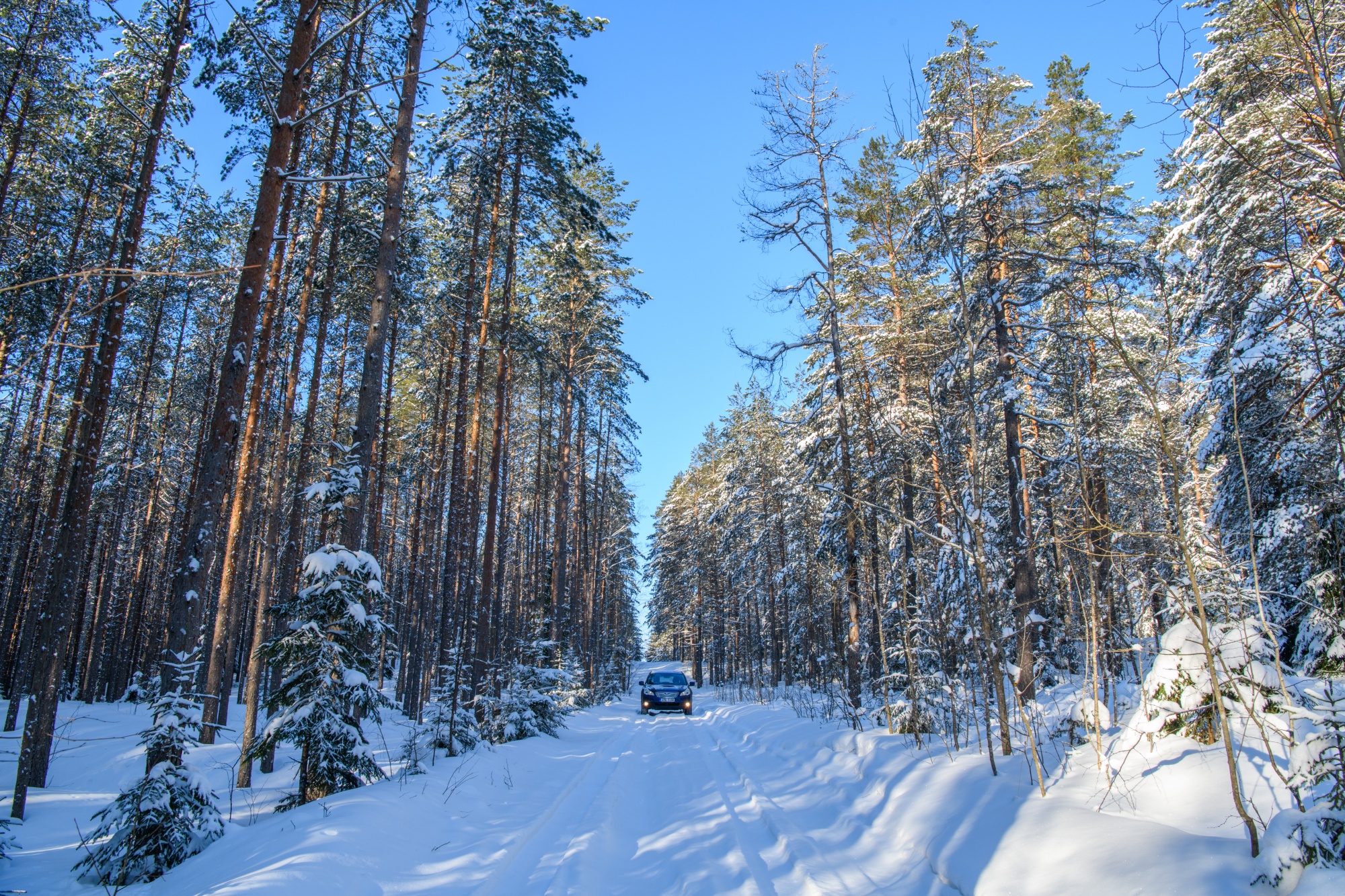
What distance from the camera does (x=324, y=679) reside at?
692cm

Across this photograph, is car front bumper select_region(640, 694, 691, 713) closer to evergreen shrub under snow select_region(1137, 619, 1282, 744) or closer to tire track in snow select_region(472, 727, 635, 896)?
tire track in snow select_region(472, 727, 635, 896)

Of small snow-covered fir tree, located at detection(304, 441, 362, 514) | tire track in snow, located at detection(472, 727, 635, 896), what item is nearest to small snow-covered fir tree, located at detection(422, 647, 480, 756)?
tire track in snow, located at detection(472, 727, 635, 896)

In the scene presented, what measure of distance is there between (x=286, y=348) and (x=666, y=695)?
17105mm

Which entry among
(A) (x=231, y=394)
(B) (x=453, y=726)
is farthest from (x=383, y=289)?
(B) (x=453, y=726)

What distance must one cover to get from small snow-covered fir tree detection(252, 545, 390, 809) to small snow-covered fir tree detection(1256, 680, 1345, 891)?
25.0 ft

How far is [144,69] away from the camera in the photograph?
13.6 meters

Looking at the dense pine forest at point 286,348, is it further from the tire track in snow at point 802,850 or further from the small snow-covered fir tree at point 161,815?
the tire track in snow at point 802,850

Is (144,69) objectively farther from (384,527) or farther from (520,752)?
(384,527)

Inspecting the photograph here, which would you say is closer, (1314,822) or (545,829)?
(1314,822)

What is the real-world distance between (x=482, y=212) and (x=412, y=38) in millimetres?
4624

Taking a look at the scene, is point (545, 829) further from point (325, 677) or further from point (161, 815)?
point (161, 815)

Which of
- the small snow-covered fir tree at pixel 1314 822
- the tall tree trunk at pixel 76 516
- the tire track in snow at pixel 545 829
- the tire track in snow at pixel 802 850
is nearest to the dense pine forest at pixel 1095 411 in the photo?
the small snow-covered fir tree at pixel 1314 822

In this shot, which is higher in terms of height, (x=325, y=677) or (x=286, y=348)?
(x=286, y=348)

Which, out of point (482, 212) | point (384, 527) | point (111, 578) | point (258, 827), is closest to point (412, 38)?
point (482, 212)
